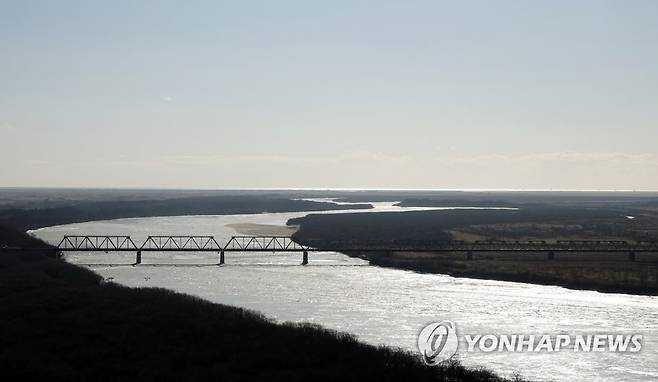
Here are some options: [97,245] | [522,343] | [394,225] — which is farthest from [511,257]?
[394,225]

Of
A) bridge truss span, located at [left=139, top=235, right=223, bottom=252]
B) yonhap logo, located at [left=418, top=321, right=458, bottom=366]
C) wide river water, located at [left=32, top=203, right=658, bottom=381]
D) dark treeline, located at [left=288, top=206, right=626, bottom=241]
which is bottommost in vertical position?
yonhap logo, located at [left=418, top=321, right=458, bottom=366]

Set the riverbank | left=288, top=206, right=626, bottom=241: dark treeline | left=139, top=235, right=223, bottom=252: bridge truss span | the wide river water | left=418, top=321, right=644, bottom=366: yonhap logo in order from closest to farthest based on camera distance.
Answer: the wide river water → left=418, top=321, right=644, bottom=366: yonhap logo → the riverbank → left=139, top=235, right=223, bottom=252: bridge truss span → left=288, top=206, right=626, bottom=241: dark treeline

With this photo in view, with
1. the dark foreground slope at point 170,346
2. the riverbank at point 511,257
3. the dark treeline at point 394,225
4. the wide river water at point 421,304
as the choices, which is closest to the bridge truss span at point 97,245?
the wide river water at point 421,304

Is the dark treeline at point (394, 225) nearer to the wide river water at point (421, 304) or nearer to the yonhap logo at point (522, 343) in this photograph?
the wide river water at point (421, 304)

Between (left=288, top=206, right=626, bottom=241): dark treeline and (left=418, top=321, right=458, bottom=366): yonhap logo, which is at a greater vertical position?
(left=288, top=206, right=626, bottom=241): dark treeline

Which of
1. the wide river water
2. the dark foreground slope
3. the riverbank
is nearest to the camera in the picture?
the dark foreground slope

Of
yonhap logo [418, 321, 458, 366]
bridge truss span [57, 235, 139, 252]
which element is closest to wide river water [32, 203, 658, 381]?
yonhap logo [418, 321, 458, 366]

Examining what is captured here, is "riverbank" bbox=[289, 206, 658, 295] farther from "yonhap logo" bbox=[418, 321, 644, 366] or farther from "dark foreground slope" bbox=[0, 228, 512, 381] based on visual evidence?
"dark foreground slope" bbox=[0, 228, 512, 381]

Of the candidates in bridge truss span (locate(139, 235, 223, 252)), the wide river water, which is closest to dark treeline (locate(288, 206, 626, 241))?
bridge truss span (locate(139, 235, 223, 252))

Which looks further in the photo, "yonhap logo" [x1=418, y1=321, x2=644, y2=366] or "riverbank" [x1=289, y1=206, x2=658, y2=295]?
"riverbank" [x1=289, y1=206, x2=658, y2=295]
